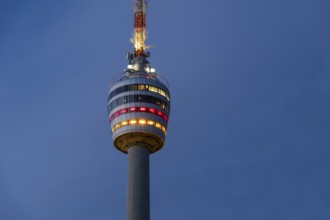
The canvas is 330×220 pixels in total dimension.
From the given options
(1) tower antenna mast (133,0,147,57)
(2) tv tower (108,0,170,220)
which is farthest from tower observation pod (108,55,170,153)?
(1) tower antenna mast (133,0,147,57)

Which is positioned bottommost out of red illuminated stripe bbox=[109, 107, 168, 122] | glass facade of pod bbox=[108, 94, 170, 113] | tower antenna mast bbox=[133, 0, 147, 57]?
red illuminated stripe bbox=[109, 107, 168, 122]

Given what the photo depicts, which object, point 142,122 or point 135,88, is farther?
point 135,88

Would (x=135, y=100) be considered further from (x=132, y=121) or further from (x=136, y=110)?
(x=132, y=121)

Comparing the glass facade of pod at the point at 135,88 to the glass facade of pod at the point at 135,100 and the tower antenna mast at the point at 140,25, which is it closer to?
the glass facade of pod at the point at 135,100

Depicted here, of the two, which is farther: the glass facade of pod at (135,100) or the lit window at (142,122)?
the glass facade of pod at (135,100)

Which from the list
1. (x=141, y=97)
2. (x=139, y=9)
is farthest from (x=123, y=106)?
(x=139, y=9)

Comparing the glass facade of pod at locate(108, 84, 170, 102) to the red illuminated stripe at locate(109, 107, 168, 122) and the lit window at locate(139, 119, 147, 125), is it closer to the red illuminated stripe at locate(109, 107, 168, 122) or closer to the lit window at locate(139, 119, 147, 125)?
the red illuminated stripe at locate(109, 107, 168, 122)

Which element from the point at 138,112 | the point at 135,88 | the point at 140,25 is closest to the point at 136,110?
the point at 138,112

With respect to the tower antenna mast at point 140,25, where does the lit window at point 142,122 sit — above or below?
below

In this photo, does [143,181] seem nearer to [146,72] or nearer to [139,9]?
[146,72]

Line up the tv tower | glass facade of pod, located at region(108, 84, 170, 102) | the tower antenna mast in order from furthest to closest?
the tower antenna mast → glass facade of pod, located at region(108, 84, 170, 102) → the tv tower

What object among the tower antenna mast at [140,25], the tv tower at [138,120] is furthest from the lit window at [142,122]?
the tower antenna mast at [140,25]

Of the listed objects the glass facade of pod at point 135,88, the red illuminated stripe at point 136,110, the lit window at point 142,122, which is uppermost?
the glass facade of pod at point 135,88

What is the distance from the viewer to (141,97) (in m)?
132
